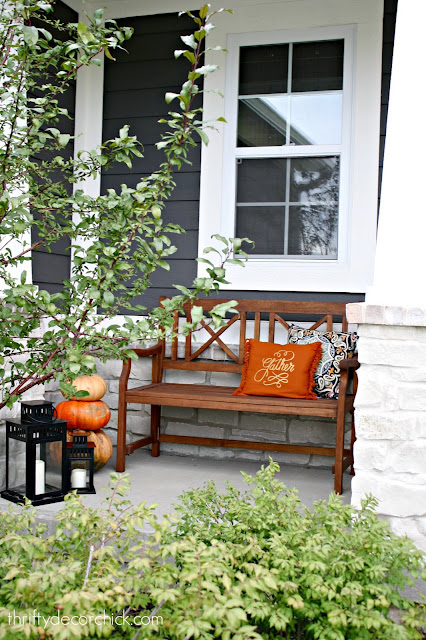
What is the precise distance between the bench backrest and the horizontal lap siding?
348 millimetres

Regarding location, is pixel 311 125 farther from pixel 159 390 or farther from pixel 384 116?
pixel 159 390

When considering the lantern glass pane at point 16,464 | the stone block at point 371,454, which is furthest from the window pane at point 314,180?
the lantern glass pane at point 16,464

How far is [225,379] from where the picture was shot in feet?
12.8

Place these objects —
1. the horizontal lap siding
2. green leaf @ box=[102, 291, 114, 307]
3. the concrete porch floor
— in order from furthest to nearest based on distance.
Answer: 1. the horizontal lap siding
2. the concrete porch floor
3. green leaf @ box=[102, 291, 114, 307]

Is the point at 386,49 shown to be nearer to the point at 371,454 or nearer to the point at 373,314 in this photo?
the point at 373,314

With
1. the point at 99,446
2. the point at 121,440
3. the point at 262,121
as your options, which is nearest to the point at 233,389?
the point at 121,440

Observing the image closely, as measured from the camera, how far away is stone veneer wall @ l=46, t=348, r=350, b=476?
3705 millimetres

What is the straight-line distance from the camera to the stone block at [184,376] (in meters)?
3.96

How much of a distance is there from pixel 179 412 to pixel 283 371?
0.86 metres

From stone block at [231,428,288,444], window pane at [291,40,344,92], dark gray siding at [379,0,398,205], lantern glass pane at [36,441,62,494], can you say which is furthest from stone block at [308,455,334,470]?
window pane at [291,40,344,92]

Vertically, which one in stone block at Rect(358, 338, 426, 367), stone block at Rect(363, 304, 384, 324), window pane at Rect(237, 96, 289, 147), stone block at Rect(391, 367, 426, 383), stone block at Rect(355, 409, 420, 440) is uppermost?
window pane at Rect(237, 96, 289, 147)

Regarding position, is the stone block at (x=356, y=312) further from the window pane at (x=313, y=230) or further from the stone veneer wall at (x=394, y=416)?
the window pane at (x=313, y=230)

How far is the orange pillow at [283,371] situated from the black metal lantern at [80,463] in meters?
0.86

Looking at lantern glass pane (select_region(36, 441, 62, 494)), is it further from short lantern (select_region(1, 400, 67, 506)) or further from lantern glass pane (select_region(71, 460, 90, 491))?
lantern glass pane (select_region(71, 460, 90, 491))
